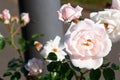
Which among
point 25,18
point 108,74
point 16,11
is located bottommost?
point 16,11

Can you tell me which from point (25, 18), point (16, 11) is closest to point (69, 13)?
point (25, 18)

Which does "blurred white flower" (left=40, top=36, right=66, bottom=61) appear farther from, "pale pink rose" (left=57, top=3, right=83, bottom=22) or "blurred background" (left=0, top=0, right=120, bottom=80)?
"blurred background" (left=0, top=0, right=120, bottom=80)

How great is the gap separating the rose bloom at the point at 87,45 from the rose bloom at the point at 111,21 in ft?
0.26

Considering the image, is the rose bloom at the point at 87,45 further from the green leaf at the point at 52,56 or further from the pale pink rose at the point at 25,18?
the pale pink rose at the point at 25,18

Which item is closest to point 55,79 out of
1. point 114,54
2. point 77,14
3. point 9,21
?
point 77,14

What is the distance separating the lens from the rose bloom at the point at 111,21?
47.4 inches

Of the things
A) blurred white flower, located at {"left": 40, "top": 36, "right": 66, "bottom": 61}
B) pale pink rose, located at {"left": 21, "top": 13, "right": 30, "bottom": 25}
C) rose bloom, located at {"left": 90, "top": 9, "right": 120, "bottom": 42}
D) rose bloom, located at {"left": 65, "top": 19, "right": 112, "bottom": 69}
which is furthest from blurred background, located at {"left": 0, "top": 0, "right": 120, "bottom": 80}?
rose bloom, located at {"left": 65, "top": 19, "right": 112, "bottom": 69}

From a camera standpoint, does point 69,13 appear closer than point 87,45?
No

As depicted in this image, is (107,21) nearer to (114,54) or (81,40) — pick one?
(81,40)

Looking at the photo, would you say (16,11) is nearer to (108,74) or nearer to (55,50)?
(55,50)

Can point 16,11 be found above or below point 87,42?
below

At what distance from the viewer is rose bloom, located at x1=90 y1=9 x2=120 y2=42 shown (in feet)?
3.95

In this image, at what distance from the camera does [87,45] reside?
1128 mm

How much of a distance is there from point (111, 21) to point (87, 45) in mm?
131
